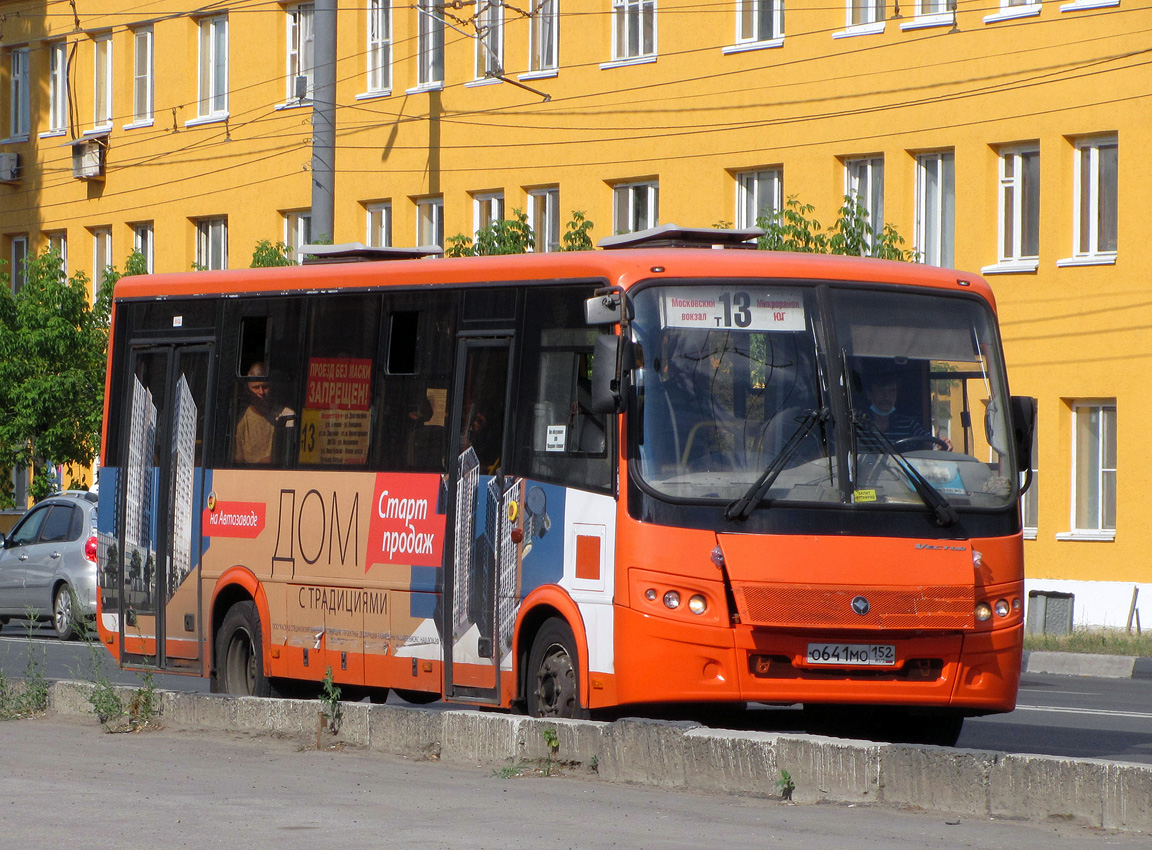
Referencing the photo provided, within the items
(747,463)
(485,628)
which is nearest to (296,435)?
(485,628)

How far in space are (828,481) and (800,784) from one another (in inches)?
87.2

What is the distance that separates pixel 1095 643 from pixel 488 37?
16.6 metres

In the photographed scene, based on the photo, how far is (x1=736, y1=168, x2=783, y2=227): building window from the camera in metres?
32.3

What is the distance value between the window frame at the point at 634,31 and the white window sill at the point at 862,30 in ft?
11.7

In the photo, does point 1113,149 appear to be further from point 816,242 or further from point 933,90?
point 816,242

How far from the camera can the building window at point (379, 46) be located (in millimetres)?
37906

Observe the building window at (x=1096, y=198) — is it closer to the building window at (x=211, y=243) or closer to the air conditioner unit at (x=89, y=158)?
the building window at (x=211, y=243)

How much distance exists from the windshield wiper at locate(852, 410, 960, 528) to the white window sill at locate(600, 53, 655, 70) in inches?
888

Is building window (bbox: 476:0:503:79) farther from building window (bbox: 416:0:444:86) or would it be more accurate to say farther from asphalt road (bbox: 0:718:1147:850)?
asphalt road (bbox: 0:718:1147:850)

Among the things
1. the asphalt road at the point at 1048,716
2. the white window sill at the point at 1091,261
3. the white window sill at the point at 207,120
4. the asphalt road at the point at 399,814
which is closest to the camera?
the asphalt road at the point at 399,814

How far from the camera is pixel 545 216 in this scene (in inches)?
1400

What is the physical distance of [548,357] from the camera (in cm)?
1252

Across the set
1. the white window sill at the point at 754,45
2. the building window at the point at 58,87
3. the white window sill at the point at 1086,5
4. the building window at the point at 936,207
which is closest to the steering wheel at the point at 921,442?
the white window sill at the point at 1086,5

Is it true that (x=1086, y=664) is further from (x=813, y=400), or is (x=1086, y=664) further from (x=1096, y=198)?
(x=813, y=400)
